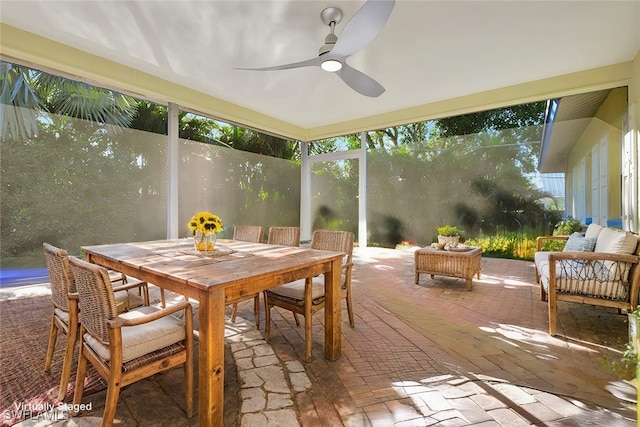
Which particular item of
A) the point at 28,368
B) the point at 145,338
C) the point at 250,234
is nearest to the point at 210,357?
the point at 145,338

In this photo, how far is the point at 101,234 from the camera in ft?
12.4

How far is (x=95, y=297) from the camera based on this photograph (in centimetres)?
128

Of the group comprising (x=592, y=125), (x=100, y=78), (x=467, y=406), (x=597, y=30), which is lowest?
(x=467, y=406)

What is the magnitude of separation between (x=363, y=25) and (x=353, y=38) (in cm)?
17

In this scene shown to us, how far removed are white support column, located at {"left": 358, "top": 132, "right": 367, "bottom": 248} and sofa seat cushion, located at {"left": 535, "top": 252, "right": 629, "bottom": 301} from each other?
377 centimetres

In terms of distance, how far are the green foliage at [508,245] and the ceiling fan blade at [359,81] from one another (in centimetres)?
325

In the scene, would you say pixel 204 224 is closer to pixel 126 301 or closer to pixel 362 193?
pixel 126 301

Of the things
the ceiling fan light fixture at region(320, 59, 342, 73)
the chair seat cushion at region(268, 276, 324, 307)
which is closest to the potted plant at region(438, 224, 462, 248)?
the chair seat cushion at region(268, 276, 324, 307)

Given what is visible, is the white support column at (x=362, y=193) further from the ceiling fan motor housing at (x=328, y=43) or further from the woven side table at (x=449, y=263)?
the ceiling fan motor housing at (x=328, y=43)

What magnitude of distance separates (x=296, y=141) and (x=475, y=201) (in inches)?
158

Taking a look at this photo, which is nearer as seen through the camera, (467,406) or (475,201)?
(467,406)

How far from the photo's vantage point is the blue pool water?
10.9ft

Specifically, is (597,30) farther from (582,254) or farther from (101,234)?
(101,234)

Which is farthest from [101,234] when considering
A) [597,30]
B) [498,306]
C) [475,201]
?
[597,30]
